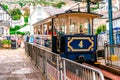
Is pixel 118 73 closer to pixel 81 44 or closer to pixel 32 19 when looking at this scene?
pixel 81 44

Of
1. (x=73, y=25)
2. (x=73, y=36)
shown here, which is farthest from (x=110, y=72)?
(x=73, y=25)

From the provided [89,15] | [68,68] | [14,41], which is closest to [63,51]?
[89,15]

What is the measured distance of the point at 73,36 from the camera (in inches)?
594

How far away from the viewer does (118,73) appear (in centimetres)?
1270

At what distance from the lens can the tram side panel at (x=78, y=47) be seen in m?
15.1

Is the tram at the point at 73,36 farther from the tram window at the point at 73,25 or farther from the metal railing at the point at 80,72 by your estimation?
the metal railing at the point at 80,72

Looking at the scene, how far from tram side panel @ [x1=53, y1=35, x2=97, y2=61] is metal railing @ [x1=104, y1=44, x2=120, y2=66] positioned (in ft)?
2.60

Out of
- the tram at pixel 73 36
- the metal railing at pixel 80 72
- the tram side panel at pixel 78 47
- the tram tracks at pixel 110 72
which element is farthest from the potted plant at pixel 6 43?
the metal railing at pixel 80 72

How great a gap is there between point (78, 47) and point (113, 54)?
71.5 inches

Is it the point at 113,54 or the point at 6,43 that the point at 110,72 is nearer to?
the point at 113,54

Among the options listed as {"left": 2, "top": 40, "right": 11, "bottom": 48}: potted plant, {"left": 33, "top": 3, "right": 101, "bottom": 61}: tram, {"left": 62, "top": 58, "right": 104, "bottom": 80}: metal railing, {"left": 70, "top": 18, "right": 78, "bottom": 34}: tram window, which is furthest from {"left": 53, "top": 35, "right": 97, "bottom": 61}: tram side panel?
{"left": 2, "top": 40, "right": 11, "bottom": 48}: potted plant

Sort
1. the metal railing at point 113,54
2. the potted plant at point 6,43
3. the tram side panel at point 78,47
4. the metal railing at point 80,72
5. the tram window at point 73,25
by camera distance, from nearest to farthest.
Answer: the metal railing at point 80,72 < the metal railing at point 113,54 < the tram side panel at point 78,47 < the tram window at point 73,25 < the potted plant at point 6,43

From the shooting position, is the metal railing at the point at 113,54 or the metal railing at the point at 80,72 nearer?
the metal railing at the point at 80,72

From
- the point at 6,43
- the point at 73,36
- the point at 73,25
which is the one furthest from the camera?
the point at 6,43
